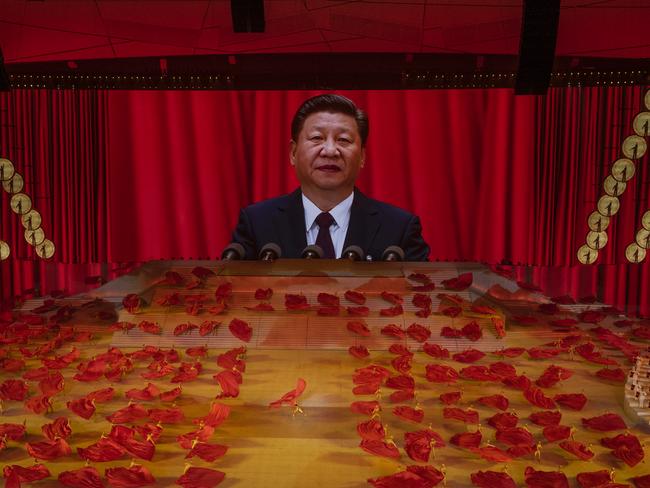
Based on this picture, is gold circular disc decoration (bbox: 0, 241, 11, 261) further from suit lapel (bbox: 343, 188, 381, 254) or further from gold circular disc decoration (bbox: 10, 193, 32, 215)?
suit lapel (bbox: 343, 188, 381, 254)

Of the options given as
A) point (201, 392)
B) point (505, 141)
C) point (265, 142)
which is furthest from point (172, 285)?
point (505, 141)

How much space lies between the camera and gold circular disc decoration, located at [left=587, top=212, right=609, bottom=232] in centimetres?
446

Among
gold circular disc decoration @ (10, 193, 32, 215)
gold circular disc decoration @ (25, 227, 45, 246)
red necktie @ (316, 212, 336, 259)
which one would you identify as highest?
gold circular disc decoration @ (10, 193, 32, 215)

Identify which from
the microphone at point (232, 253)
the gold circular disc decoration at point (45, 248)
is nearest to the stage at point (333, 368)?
the microphone at point (232, 253)

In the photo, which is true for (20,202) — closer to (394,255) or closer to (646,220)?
(394,255)

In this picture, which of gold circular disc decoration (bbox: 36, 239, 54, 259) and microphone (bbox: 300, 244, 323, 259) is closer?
microphone (bbox: 300, 244, 323, 259)

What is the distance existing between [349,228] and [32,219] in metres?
2.12

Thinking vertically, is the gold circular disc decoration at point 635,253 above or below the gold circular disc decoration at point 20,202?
below

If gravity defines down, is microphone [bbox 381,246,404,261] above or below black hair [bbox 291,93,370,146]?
below

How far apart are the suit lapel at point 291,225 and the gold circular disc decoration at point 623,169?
1964 mm

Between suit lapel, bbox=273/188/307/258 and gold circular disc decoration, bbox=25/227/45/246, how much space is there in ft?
5.51

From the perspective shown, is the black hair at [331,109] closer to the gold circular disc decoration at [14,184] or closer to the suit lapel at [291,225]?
the suit lapel at [291,225]

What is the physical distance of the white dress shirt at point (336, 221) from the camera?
400cm

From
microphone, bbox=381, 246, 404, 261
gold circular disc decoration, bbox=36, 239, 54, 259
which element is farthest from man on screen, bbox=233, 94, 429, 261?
gold circular disc decoration, bbox=36, 239, 54, 259
